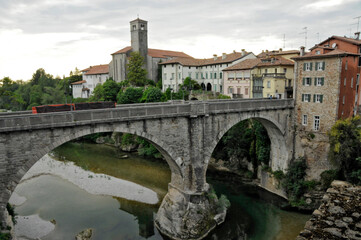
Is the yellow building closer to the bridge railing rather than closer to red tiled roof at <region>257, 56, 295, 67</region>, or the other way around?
red tiled roof at <region>257, 56, 295, 67</region>

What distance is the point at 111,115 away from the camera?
18.6m

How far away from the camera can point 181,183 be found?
76.5ft

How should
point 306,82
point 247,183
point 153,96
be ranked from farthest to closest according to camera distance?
point 153,96
point 247,183
point 306,82

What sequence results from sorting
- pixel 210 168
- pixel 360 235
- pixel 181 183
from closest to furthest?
pixel 360 235
pixel 181 183
pixel 210 168

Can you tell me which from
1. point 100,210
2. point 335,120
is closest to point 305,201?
point 335,120

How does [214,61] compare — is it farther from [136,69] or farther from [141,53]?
[141,53]

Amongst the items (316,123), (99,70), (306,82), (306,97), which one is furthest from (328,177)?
(99,70)

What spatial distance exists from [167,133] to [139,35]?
56.6 m

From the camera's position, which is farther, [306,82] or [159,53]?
[159,53]

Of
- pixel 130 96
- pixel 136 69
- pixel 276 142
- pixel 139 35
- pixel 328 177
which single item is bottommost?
pixel 328 177

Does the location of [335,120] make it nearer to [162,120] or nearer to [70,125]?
[162,120]

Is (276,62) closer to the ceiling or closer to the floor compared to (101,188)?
closer to the ceiling

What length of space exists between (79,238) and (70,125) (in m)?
10.4

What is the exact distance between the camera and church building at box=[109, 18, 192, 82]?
72.2 meters
